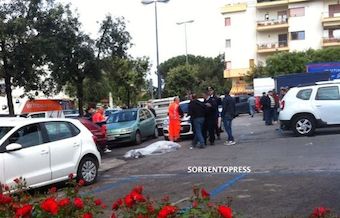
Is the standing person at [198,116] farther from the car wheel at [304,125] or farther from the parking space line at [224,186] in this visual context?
the parking space line at [224,186]

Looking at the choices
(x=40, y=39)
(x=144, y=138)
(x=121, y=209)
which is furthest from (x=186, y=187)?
(x=144, y=138)

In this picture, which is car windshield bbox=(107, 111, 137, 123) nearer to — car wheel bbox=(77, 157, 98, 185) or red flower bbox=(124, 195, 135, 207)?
car wheel bbox=(77, 157, 98, 185)

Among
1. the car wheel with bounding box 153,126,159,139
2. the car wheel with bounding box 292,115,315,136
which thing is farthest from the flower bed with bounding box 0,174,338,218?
the car wheel with bounding box 153,126,159,139

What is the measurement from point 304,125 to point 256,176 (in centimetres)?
705

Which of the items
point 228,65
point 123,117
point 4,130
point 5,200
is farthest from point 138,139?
point 228,65

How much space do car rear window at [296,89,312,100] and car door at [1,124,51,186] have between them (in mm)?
9576

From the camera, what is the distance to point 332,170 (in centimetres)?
998

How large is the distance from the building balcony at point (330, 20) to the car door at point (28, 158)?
2363 inches

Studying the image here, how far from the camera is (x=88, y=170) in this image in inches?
423

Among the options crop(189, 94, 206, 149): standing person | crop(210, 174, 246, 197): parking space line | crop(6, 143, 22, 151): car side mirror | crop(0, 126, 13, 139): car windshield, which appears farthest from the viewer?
crop(189, 94, 206, 149): standing person

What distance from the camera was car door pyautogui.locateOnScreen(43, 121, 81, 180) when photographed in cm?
980

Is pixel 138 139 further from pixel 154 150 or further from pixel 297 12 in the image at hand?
pixel 297 12

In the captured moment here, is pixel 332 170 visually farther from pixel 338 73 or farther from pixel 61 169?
pixel 338 73

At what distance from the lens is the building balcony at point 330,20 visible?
64188mm
